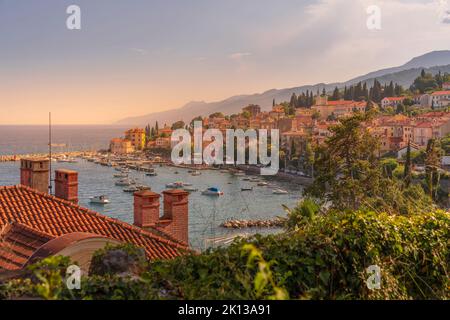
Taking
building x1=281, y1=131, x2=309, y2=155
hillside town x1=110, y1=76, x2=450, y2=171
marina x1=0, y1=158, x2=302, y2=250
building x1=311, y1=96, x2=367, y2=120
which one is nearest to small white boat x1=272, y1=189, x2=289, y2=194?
marina x1=0, y1=158, x2=302, y2=250

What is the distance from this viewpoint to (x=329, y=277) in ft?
8.10

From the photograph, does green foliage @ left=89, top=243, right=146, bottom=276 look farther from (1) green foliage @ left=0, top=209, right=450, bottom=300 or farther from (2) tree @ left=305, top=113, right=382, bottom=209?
(2) tree @ left=305, top=113, right=382, bottom=209

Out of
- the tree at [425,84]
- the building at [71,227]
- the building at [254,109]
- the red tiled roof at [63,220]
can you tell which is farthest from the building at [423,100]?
the red tiled roof at [63,220]

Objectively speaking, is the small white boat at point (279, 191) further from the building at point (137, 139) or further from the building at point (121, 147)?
the building at point (137, 139)

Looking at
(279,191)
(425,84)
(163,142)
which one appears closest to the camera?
(279,191)

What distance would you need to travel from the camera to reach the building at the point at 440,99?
62.9 meters

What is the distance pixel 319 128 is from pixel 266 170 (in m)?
10.5

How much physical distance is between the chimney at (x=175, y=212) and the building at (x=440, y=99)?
62839 millimetres

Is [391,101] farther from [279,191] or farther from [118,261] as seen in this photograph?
[118,261]

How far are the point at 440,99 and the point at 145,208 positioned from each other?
6553 centimetres

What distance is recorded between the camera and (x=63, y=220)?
19.5ft

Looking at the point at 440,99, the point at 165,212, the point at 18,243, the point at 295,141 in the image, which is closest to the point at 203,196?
the point at 295,141

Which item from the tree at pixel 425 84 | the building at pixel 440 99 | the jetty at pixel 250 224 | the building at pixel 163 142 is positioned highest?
the tree at pixel 425 84
